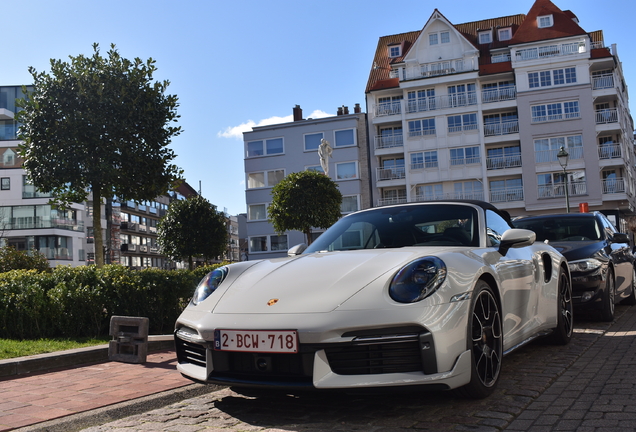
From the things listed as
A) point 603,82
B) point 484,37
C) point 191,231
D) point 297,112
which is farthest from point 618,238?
point 297,112

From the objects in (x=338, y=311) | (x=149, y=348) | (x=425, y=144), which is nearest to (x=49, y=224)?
(x=425, y=144)

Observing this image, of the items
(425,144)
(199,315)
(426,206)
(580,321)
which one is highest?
(425,144)

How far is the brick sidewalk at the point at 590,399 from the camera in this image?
3422 mm

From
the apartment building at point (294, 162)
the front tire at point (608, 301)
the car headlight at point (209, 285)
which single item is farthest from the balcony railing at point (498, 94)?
the car headlight at point (209, 285)

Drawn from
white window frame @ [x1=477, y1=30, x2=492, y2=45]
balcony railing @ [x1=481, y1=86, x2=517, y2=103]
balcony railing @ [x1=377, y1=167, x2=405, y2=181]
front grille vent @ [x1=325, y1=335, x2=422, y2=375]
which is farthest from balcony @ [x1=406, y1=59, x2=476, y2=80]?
front grille vent @ [x1=325, y1=335, x2=422, y2=375]

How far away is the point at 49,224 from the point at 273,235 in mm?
24484

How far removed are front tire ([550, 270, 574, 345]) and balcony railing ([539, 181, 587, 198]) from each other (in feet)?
135

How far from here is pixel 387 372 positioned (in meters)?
3.53

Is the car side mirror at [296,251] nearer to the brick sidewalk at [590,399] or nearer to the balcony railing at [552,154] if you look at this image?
the brick sidewalk at [590,399]

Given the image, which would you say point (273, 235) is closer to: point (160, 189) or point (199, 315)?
point (160, 189)

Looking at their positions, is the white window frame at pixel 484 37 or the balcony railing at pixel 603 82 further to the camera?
the white window frame at pixel 484 37

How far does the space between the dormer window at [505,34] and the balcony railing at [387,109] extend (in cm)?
A: 1087

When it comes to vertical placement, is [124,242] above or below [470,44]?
below

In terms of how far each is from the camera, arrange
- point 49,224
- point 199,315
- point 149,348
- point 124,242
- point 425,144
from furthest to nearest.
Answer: point 124,242
point 49,224
point 425,144
point 149,348
point 199,315
